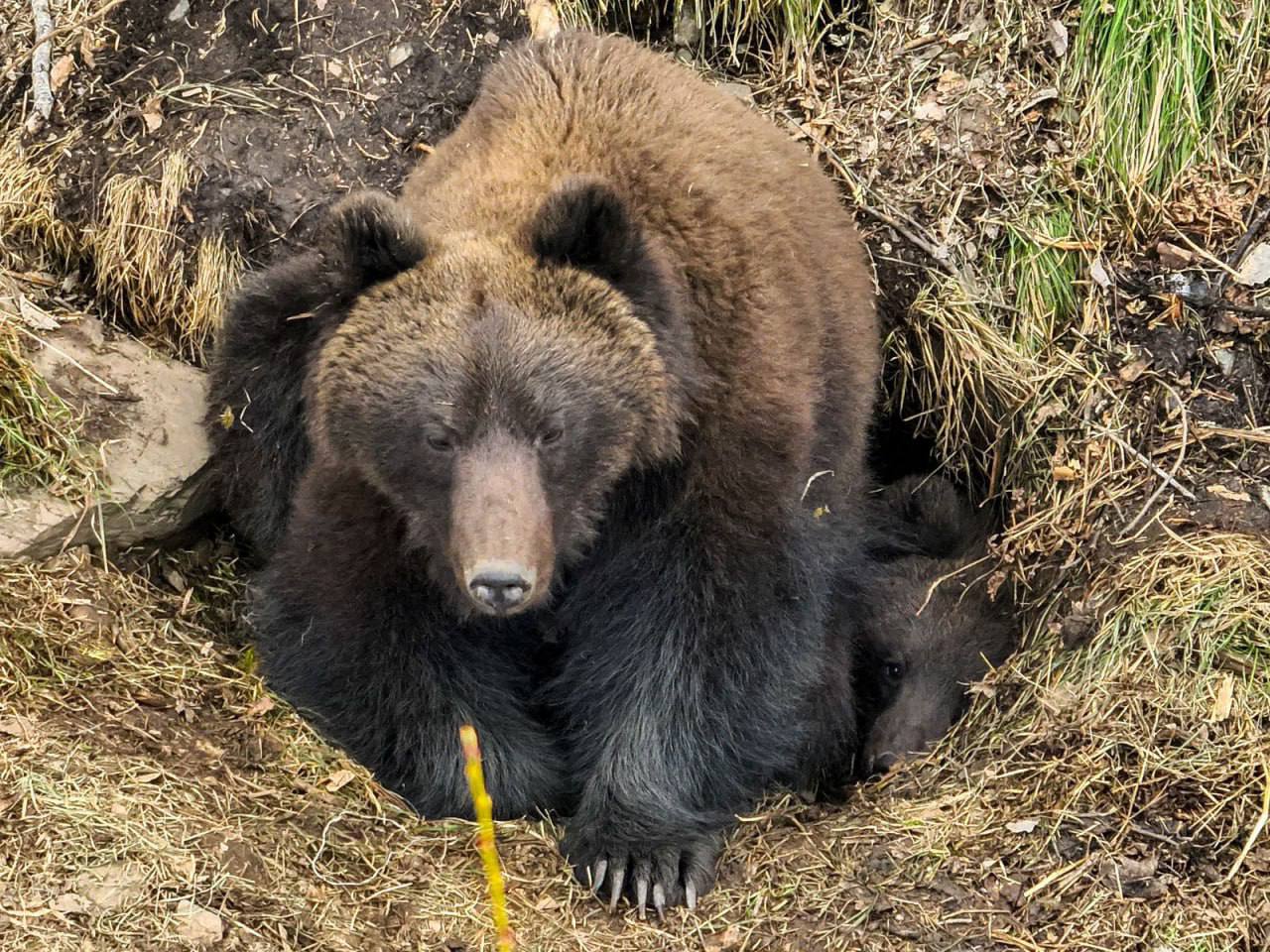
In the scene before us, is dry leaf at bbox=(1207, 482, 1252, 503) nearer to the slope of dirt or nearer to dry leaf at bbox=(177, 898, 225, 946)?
the slope of dirt

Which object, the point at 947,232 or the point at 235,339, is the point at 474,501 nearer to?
the point at 235,339

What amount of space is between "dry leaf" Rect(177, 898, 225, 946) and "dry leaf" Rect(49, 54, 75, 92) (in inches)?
173

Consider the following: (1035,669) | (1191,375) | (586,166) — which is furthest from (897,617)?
(586,166)

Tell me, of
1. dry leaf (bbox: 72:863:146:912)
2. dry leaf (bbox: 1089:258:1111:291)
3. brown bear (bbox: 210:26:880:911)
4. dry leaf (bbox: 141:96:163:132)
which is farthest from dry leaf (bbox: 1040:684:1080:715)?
dry leaf (bbox: 141:96:163:132)

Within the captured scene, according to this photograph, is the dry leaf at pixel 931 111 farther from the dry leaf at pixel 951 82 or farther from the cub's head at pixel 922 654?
the cub's head at pixel 922 654

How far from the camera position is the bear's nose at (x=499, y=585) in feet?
14.4

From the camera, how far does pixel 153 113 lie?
7105 mm

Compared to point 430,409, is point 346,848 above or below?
below

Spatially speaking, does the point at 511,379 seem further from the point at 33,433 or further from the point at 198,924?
the point at 33,433

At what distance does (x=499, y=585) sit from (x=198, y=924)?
1.35 meters

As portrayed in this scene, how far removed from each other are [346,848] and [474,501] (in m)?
1.46

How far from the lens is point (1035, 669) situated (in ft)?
19.9

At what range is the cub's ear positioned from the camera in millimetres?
4660

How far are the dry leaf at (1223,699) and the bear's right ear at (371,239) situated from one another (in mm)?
3225
